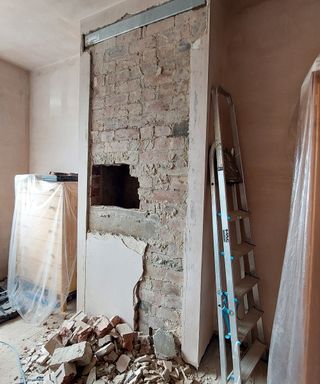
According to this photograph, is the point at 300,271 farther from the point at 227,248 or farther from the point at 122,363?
the point at 122,363

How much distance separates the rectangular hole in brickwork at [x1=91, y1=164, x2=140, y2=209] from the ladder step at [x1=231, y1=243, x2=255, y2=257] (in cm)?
116

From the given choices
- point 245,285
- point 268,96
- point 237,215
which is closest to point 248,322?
point 245,285

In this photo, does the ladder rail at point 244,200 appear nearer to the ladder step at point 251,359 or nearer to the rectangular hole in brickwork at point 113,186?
the ladder step at point 251,359

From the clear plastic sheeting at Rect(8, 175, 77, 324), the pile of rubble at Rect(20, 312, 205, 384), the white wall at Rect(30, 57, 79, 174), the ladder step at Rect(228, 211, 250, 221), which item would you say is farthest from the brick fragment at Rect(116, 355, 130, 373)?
the white wall at Rect(30, 57, 79, 174)

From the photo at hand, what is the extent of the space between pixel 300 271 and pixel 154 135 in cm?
133

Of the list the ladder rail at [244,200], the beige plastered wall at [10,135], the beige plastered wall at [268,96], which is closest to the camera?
the beige plastered wall at [268,96]

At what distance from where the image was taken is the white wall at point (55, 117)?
308cm

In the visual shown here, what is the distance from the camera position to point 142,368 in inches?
66.5

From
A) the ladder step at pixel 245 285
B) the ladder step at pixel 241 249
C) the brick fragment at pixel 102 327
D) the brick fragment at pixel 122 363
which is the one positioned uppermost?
the ladder step at pixel 241 249

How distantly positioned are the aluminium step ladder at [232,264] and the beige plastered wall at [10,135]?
Answer: 2886 mm

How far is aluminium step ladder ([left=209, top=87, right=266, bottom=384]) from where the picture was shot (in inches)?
62.5

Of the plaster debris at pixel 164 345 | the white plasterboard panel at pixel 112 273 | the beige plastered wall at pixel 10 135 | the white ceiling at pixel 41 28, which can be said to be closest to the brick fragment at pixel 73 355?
the white plasterboard panel at pixel 112 273

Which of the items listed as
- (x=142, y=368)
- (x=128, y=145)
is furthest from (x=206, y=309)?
(x=128, y=145)

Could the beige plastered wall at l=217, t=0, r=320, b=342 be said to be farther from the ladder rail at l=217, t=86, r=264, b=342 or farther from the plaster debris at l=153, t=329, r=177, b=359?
the plaster debris at l=153, t=329, r=177, b=359
